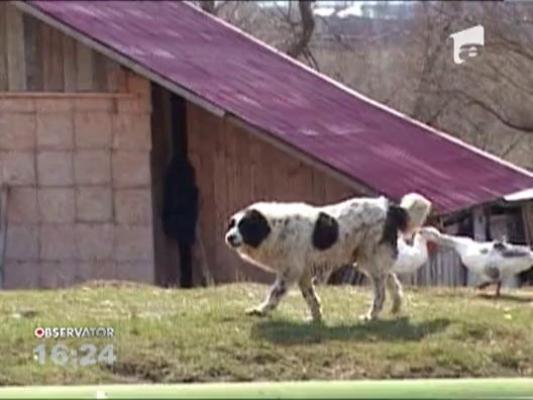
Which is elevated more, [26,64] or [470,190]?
[26,64]

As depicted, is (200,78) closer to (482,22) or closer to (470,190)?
(470,190)

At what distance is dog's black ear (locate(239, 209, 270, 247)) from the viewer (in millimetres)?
6984

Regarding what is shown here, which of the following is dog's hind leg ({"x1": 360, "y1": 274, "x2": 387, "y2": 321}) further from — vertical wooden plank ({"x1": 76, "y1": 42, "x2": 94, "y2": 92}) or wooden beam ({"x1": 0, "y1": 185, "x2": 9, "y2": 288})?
vertical wooden plank ({"x1": 76, "y1": 42, "x2": 94, "y2": 92})

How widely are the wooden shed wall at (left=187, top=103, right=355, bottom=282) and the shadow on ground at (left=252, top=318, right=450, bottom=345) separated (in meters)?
4.92

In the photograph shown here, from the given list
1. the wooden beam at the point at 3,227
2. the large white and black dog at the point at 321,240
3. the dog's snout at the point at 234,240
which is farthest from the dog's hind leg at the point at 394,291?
the wooden beam at the point at 3,227

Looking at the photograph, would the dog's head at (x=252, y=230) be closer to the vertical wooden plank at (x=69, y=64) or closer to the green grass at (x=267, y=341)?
the green grass at (x=267, y=341)

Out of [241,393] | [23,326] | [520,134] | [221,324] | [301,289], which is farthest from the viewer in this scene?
[520,134]

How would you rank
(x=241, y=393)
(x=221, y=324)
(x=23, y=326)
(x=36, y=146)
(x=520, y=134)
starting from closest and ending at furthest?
(x=241, y=393) → (x=23, y=326) → (x=221, y=324) → (x=520, y=134) → (x=36, y=146)

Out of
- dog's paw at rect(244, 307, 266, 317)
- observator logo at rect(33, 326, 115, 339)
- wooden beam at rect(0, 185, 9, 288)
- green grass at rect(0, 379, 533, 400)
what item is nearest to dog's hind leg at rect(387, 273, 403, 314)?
dog's paw at rect(244, 307, 266, 317)

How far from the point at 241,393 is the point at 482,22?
341 cm

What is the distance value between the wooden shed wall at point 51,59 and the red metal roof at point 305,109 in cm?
16

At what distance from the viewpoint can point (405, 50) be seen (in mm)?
11641

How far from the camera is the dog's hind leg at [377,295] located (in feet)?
23.1

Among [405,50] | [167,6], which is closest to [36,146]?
[405,50]
